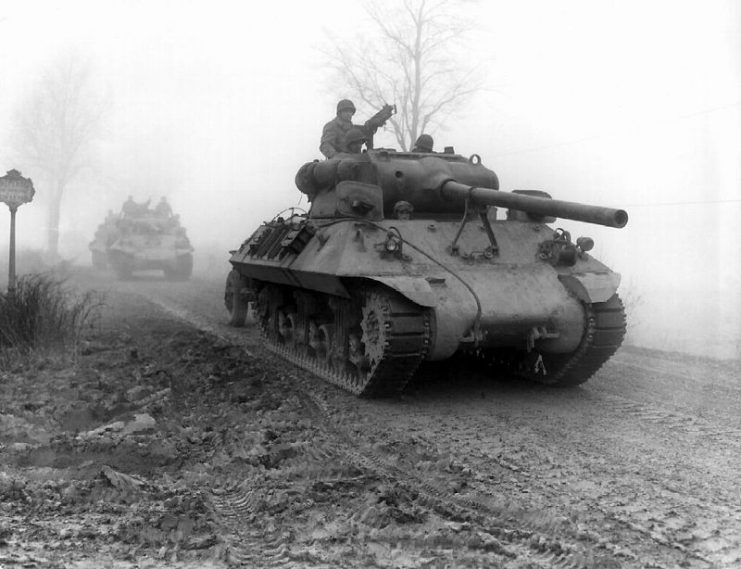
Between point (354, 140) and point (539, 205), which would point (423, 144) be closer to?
point (354, 140)

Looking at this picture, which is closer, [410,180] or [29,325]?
[410,180]

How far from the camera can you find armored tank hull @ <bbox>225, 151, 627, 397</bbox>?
7246mm

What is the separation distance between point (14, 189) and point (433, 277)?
5784mm

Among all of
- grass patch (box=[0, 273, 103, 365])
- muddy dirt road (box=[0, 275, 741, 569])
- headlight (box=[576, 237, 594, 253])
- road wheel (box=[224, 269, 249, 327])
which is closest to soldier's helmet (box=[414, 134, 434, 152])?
headlight (box=[576, 237, 594, 253])

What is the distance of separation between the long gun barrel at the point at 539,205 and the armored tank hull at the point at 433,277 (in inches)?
0.5

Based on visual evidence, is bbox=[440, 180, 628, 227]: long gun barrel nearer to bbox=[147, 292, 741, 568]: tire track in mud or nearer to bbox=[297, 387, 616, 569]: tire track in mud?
bbox=[147, 292, 741, 568]: tire track in mud

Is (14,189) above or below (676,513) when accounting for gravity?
above

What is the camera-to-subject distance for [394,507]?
15.0 feet

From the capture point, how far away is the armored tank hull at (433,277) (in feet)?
23.8

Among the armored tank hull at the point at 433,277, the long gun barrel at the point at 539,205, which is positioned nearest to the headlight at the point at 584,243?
the armored tank hull at the point at 433,277

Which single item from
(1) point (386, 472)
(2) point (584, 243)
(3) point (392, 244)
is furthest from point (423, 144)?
Answer: (1) point (386, 472)

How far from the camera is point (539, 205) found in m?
7.42

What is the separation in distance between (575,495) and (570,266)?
151 inches

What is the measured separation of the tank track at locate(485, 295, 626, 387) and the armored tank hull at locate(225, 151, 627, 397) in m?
0.01
